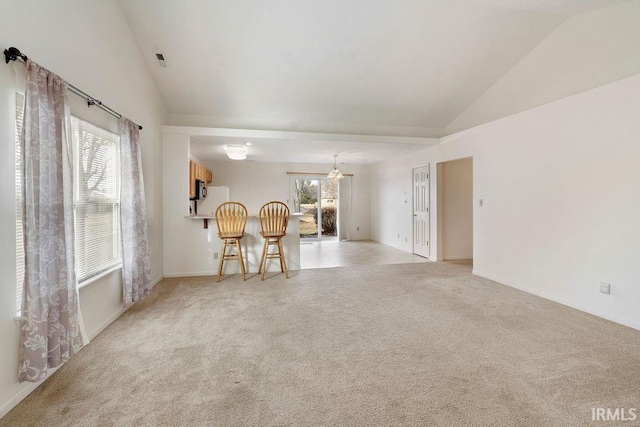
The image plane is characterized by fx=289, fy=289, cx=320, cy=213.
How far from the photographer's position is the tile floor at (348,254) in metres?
5.57

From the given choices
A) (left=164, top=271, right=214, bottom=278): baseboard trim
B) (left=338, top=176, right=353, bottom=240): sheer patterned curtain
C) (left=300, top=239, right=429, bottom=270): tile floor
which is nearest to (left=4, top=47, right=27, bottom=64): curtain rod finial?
(left=164, top=271, right=214, bottom=278): baseboard trim

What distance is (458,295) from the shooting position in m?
3.58

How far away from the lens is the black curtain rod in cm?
163

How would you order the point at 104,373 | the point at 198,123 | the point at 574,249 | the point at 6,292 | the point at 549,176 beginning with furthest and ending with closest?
the point at 198,123, the point at 549,176, the point at 574,249, the point at 104,373, the point at 6,292

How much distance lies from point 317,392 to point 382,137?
4.52 m

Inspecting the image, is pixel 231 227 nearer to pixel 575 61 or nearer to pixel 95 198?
pixel 95 198

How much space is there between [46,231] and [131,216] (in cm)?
128

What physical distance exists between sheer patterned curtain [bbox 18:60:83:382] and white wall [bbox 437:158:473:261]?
5418 millimetres

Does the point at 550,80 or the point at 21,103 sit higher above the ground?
the point at 550,80

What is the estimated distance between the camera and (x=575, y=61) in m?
3.42

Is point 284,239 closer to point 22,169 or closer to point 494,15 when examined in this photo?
point 22,169

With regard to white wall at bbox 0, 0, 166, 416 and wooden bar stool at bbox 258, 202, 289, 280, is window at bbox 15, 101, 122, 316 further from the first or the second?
wooden bar stool at bbox 258, 202, 289, 280

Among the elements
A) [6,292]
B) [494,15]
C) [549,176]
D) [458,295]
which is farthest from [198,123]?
[549,176]

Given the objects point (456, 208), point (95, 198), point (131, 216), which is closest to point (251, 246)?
point (131, 216)
